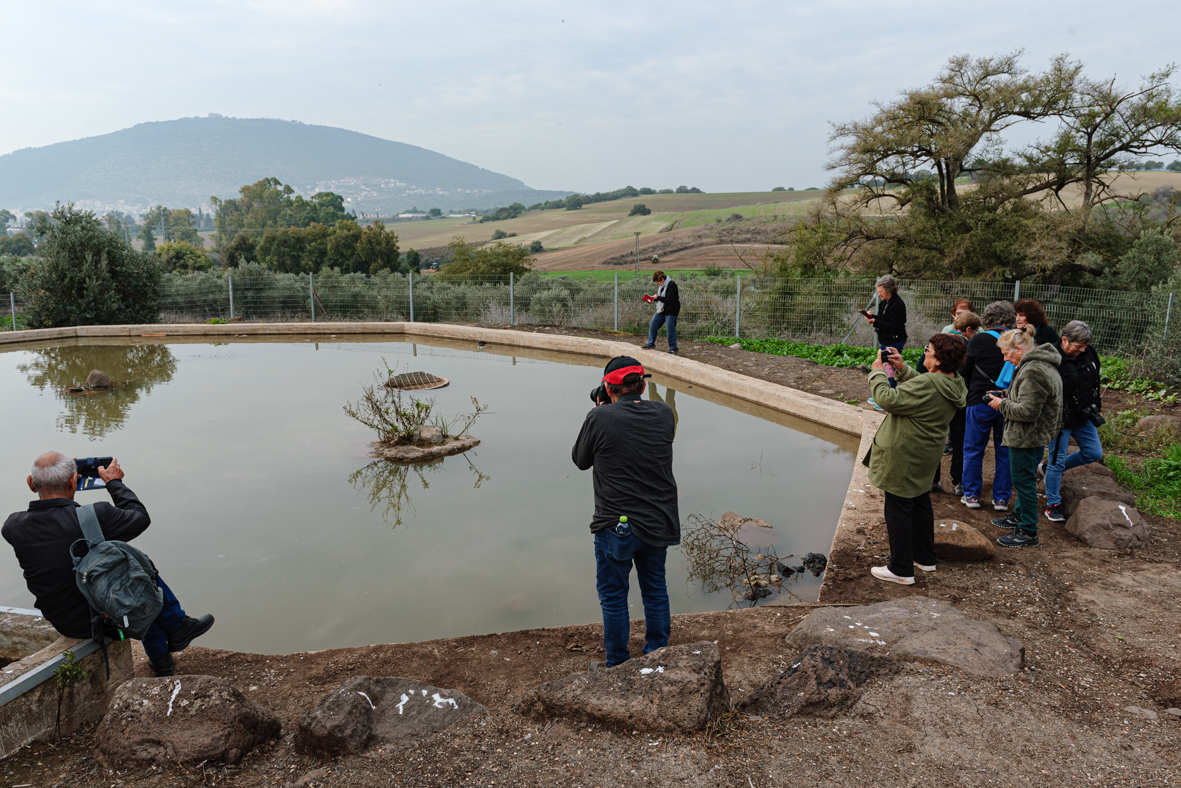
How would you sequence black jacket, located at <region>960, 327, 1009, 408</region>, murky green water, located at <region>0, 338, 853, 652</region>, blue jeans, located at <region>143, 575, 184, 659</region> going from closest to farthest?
blue jeans, located at <region>143, 575, 184, 659</region> → murky green water, located at <region>0, 338, 853, 652</region> → black jacket, located at <region>960, 327, 1009, 408</region>

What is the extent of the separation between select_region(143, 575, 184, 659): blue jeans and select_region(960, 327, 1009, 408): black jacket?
5678 mm

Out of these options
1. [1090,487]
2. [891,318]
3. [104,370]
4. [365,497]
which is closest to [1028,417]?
[1090,487]

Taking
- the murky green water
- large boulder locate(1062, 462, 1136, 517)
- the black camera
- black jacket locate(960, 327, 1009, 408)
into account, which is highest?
black jacket locate(960, 327, 1009, 408)

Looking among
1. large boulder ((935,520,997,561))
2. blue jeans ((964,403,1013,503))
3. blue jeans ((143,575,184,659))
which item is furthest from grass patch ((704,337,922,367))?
blue jeans ((143,575,184,659))

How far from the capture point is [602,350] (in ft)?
Result: 48.4

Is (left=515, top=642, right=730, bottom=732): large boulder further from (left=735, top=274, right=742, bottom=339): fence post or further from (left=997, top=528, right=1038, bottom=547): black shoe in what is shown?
(left=735, top=274, right=742, bottom=339): fence post

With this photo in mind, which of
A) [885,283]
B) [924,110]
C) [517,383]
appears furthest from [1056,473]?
[924,110]

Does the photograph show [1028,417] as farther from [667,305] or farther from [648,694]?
[667,305]

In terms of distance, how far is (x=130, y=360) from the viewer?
14164mm

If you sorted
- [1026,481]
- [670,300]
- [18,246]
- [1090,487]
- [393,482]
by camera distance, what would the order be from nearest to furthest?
[1026,481], [1090,487], [393,482], [670,300], [18,246]

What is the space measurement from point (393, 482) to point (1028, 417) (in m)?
5.59

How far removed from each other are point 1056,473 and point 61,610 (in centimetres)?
667

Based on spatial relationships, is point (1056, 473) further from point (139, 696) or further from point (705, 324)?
point (705, 324)

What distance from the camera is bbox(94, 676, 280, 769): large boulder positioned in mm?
2775
